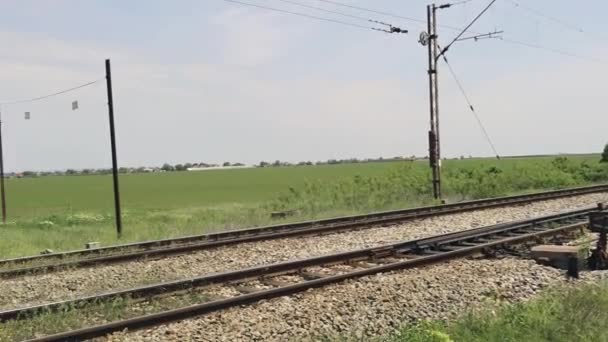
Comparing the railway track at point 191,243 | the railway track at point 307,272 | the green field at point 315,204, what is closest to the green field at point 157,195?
the green field at point 315,204

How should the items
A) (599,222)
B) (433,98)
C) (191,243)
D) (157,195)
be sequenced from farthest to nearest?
(157,195) < (433,98) < (191,243) < (599,222)

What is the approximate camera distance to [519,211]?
22797 millimetres

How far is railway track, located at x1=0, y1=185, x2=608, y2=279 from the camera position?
1360cm

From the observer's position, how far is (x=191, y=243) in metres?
16.5

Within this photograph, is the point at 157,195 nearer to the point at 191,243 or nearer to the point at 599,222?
the point at 191,243

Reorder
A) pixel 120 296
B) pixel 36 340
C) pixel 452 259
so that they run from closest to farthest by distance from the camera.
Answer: pixel 36 340, pixel 120 296, pixel 452 259

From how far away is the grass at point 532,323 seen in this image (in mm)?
6984

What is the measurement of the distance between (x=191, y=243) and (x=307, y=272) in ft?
18.7

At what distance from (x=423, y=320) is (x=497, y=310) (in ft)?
3.30

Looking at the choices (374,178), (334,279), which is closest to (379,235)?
(334,279)

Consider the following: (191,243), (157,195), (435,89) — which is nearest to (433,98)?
(435,89)

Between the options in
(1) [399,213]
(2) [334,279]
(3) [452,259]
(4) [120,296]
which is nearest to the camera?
(4) [120,296]

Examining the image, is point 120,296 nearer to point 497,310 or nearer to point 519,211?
point 497,310

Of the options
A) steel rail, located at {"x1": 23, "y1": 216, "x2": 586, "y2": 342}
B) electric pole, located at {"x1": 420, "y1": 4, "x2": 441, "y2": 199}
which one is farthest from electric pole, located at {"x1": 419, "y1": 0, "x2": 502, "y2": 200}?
steel rail, located at {"x1": 23, "y1": 216, "x2": 586, "y2": 342}
